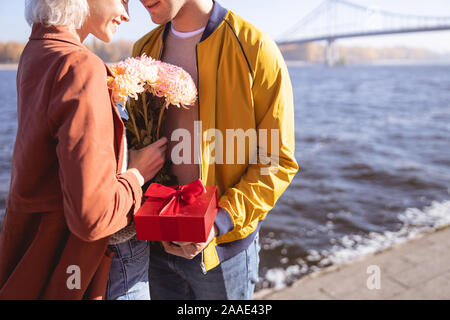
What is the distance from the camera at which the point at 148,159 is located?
1224 millimetres

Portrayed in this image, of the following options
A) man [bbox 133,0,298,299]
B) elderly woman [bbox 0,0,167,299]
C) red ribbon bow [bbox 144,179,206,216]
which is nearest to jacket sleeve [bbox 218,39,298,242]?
man [bbox 133,0,298,299]

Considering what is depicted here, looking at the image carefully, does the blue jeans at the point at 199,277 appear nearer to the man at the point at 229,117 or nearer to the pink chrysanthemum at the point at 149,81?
the man at the point at 229,117

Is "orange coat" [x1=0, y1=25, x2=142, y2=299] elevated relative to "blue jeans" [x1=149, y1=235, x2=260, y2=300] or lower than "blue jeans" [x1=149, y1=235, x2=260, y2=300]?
elevated

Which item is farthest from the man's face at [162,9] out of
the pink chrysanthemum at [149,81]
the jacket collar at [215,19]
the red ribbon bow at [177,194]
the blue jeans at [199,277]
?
the blue jeans at [199,277]

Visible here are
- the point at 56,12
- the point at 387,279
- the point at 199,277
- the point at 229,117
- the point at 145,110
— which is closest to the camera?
the point at 56,12

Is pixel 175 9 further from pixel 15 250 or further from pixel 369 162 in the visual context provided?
pixel 369 162

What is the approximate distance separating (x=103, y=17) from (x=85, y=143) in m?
0.45

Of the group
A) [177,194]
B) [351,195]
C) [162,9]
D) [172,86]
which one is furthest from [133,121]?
[351,195]

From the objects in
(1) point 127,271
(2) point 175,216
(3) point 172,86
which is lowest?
(1) point 127,271

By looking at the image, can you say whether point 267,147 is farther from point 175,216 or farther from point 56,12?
point 56,12

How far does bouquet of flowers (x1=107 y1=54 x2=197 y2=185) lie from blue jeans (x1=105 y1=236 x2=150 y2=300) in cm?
26

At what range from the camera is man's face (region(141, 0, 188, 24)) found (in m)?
A: 1.32

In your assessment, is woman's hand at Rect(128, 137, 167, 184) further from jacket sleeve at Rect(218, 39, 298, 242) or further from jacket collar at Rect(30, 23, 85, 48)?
jacket collar at Rect(30, 23, 85, 48)
